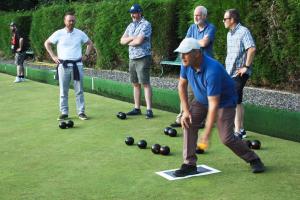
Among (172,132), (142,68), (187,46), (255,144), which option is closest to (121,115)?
(142,68)

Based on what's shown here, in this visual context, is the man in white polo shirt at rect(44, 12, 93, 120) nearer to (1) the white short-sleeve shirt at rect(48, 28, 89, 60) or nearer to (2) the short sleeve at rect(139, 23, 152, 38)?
(1) the white short-sleeve shirt at rect(48, 28, 89, 60)

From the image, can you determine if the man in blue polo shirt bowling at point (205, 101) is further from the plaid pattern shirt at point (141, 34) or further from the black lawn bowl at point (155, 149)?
the plaid pattern shirt at point (141, 34)

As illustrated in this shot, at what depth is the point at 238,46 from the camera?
6055 millimetres

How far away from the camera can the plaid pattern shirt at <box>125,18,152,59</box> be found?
785 centimetres

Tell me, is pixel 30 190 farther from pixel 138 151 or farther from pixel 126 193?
pixel 138 151

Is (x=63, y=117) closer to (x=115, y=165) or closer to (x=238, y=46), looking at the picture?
(x=115, y=165)

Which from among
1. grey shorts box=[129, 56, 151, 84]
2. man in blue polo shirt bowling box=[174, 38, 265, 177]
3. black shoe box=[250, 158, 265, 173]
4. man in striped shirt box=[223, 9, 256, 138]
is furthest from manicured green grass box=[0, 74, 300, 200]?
man in striped shirt box=[223, 9, 256, 138]

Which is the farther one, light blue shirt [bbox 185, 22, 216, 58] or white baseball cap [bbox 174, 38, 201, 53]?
light blue shirt [bbox 185, 22, 216, 58]

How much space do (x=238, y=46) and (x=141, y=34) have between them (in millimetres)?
2176

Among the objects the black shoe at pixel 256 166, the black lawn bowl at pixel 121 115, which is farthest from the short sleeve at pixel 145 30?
the black shoe at pixel 256 166

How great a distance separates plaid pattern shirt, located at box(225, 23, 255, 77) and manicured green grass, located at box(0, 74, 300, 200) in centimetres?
101

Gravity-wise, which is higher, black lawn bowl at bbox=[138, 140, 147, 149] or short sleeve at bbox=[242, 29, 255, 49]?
short sleeve at bbox=[242, 29, 255, 49]

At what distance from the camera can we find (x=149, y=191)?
450cm

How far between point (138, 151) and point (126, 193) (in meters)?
1.58
